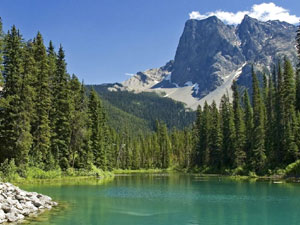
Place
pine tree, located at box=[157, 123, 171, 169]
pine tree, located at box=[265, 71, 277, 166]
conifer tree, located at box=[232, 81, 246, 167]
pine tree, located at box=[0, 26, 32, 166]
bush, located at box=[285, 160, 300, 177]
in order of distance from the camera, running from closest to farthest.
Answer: pine tree, located at box=[0, 26, 32, 166]
bush, located at box=[285, 160, 300, 177]
pine tree, located at box=[265, 71, 277, 166]
conifer tree, located at box=[232, 81, 246, 167]
pine tree, located at box=[157, 123, 171, 169]

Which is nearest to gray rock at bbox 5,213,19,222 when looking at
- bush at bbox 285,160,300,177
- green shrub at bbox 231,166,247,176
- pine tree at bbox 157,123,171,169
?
bush at bbox 285,160,300,177

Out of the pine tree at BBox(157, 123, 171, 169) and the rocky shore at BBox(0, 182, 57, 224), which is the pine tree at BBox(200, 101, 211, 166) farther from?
the rocky shore at BBox(0, 182, 57, 224)

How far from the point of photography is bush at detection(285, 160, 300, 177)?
59.9 m

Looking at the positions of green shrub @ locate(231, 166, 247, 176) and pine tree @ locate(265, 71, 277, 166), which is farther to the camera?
green shrub @ locate(231, 166, 247, 176)

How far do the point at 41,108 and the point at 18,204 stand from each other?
3040 cm

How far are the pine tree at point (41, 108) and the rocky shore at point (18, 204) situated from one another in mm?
24885

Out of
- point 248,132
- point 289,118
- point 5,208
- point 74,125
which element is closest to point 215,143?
point 248,132

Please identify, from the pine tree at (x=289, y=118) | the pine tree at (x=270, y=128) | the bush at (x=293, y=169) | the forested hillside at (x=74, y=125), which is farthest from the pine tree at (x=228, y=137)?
the bush at (x=293, y=169)

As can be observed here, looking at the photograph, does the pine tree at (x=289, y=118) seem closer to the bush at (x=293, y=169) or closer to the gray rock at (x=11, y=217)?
the bush at (x=293, y=169)

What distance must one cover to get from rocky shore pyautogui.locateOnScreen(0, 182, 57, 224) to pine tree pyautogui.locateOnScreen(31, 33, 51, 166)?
81.6ft

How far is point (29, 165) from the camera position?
5116 centimetres

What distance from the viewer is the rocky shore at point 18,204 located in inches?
898

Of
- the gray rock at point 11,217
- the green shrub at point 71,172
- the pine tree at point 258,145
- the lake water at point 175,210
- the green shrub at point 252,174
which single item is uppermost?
the pine tree at point 258,145

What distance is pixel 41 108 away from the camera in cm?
5384
